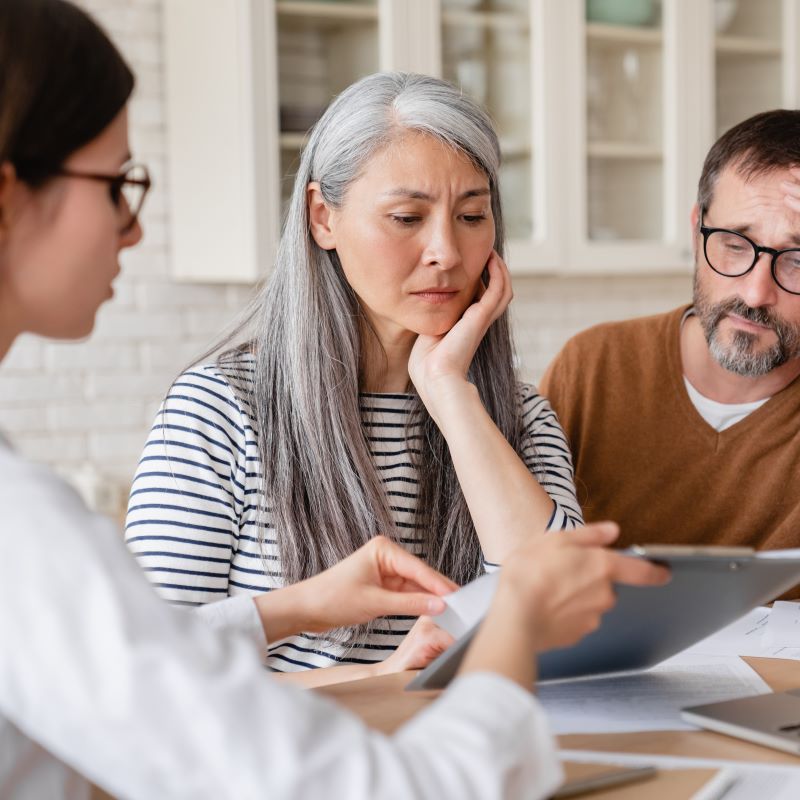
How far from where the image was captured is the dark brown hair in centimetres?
204

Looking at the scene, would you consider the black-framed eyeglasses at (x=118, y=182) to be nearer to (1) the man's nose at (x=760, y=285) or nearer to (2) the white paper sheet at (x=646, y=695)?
(2) the white paper sheet at (x=646, y=695)

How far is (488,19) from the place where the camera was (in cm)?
336

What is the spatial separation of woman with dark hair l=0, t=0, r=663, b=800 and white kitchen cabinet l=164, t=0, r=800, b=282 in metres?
2.10

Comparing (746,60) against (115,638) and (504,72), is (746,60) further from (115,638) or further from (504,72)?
(115,638)

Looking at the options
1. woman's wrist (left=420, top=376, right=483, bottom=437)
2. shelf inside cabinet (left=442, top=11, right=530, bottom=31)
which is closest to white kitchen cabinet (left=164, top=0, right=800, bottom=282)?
shelf inside cabinet (left=442, top=11, right=530, bottom=31)

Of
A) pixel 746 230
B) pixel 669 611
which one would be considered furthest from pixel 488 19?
pixel 669 611

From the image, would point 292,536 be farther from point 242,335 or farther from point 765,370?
point 765,370

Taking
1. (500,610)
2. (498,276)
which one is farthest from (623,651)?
(498,276)

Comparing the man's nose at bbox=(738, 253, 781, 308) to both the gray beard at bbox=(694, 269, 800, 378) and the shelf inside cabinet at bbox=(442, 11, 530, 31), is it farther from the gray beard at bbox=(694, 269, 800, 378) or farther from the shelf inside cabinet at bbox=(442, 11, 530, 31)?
the shelf inside cabinet at bbox=(442, 11, 530, 31)

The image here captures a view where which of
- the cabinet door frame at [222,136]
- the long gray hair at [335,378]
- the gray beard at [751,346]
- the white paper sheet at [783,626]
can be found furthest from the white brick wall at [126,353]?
the white paper sheet at [783,626]

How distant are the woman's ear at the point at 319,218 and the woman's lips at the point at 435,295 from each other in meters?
0.16

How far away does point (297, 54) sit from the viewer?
3084 mm

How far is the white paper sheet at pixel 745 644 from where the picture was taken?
4.72 feet

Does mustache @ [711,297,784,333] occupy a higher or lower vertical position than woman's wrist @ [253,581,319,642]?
higher
